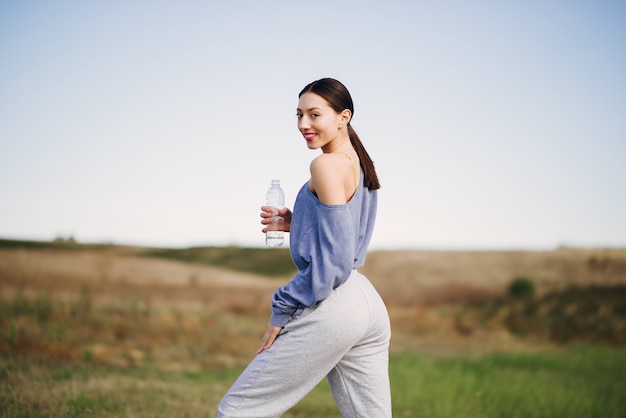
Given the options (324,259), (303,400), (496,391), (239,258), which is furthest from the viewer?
(239,258)

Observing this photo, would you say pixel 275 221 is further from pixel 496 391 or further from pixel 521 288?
pixel 521 288

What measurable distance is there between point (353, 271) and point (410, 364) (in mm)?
8307

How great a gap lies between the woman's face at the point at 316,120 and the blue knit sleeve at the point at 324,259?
1.35 feet

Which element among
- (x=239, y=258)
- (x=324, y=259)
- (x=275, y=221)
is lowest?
(x=239, y=258)

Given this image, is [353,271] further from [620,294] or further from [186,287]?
[620,294]

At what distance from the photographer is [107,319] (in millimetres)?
12828

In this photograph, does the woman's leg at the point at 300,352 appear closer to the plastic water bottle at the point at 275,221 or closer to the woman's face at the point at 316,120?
the plastic water bottle at the point at 275,221

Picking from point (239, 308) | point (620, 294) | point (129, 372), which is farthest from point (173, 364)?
point (620, 294)

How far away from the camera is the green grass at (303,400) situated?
5.48m

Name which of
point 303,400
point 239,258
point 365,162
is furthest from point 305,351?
point 239,258

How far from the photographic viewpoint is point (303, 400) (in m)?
7.55

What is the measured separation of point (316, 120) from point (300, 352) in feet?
3.65

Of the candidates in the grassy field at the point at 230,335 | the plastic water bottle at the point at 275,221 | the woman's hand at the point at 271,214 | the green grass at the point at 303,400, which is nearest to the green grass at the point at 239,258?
the grassy field at the point at 230,335

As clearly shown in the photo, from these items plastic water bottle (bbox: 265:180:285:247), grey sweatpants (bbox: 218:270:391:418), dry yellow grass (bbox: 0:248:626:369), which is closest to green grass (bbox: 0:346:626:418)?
dry yellow grass (bbox: 0:248:626:369)
